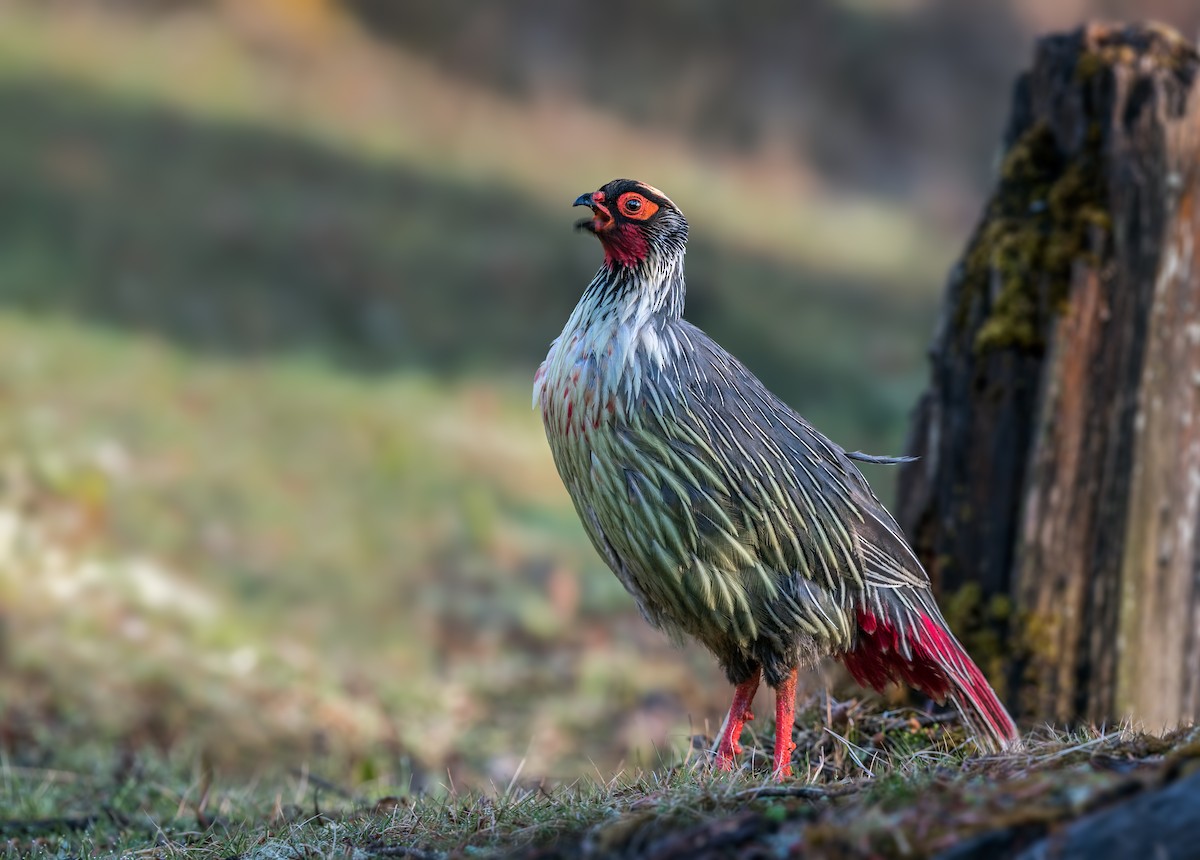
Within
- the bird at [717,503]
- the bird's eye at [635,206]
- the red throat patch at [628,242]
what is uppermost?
the bird's eye at [635,206]

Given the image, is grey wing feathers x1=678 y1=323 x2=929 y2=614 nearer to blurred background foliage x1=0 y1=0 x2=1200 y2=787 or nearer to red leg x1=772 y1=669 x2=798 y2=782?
red leg x1=772 y1=669 x2=798 y2=782

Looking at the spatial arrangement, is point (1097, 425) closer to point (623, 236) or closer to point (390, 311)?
point (623, 236)

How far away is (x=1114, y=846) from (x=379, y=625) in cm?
614

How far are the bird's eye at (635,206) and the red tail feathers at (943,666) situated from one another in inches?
52.1

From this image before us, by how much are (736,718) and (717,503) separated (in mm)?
721

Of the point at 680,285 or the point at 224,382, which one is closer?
the point at 680,285

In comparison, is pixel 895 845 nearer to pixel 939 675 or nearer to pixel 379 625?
pixel 939 675

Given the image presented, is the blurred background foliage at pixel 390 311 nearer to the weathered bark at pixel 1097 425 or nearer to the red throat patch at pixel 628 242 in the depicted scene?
the weathered bark at pixel 1097 425

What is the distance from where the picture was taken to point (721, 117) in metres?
11.9

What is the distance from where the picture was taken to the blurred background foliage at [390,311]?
724 cm

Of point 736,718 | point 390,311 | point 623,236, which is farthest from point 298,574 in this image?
point 623,236

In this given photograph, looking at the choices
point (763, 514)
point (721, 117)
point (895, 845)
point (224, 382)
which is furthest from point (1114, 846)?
point (721, 117)

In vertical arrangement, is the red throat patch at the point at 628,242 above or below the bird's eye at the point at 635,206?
below

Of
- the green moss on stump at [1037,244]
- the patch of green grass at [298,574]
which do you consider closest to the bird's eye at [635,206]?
the green moss on stump at [1037,244]
